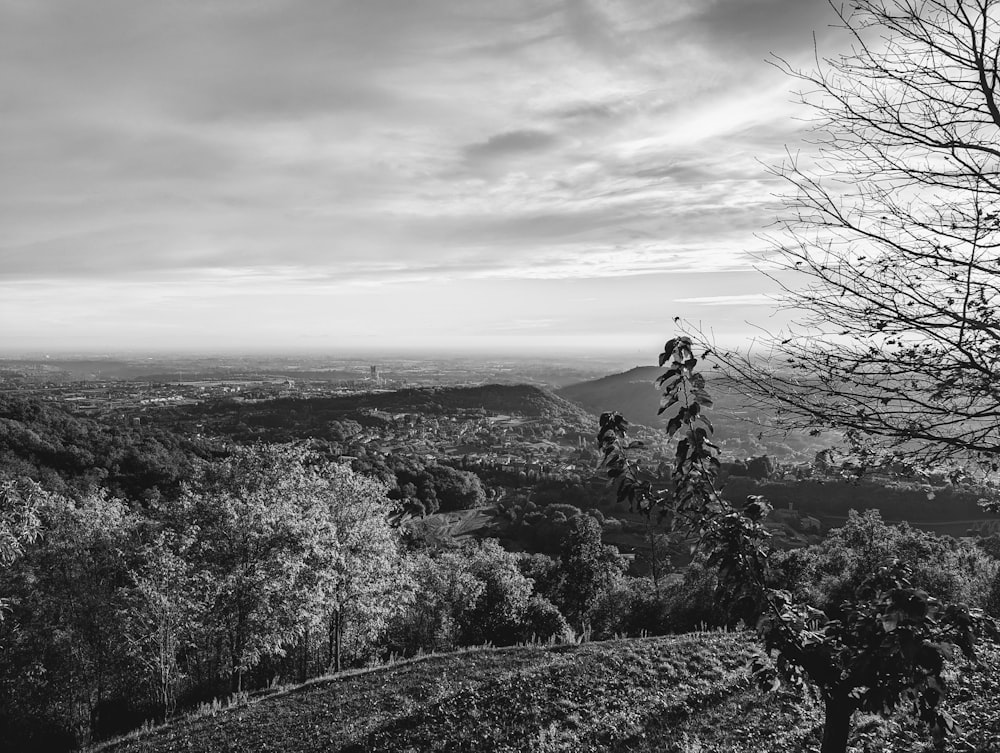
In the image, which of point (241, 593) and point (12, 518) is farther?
point (241, 593)

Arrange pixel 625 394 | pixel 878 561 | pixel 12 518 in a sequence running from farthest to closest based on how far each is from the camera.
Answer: pixel 625 394 → pixel 878 561 → pixel 12 518

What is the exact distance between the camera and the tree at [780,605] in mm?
3373

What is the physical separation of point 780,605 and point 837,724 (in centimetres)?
108

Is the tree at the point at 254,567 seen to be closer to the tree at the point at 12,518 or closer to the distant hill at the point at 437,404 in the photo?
the tree at the point at 12,518

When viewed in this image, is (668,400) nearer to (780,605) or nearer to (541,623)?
(780,605)

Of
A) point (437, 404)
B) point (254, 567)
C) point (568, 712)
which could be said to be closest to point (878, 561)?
point (568, 712)

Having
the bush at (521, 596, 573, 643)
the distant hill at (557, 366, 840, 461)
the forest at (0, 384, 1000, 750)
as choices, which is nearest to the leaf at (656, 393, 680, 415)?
the forest at (0, 384, 1000, 750)

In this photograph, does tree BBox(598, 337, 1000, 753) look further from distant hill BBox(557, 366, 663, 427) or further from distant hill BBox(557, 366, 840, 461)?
distant hill BBox(557, 366, 663, 427)

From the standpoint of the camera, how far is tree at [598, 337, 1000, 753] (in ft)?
11.1

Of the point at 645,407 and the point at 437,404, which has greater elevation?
the point at 437,404

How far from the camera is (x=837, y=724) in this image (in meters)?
4.25

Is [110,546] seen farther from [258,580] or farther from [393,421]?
[393,421]

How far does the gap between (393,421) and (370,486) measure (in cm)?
10008

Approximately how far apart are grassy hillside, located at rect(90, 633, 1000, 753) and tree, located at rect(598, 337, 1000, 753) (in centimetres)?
389
